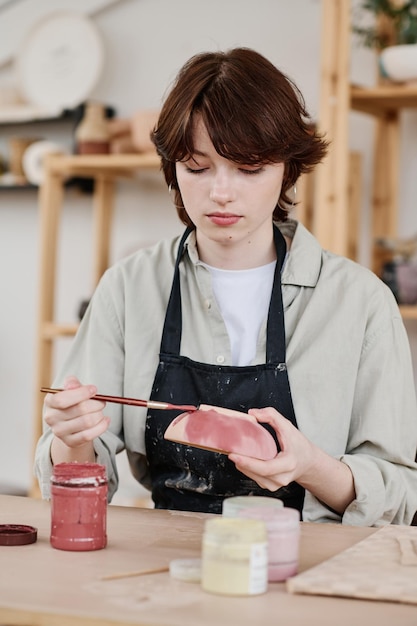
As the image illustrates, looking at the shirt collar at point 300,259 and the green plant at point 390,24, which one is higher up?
the green plant at point 390,24

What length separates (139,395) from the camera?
6.51 feet

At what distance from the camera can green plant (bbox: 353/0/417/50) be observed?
3324 mm

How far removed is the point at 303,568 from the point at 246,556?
0.56 feet

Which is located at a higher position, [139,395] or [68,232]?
[68,232]

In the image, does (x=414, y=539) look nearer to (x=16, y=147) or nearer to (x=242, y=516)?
(x=242, y=516)

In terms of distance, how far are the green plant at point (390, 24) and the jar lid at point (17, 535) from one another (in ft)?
7.71

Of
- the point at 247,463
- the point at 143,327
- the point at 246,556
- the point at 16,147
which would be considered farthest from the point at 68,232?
the point at 246,556

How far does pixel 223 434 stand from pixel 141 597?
36 cm

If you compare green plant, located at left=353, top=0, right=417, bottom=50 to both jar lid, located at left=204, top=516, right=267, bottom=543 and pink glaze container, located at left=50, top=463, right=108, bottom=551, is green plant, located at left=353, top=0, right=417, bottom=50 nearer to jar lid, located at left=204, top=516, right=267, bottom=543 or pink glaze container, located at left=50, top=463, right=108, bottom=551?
pink glaze container, located at left=50, top=463, right=108, bottom=551

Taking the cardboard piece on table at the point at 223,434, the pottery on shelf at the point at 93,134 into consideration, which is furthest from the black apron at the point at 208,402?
the pottery on shelf at the point at 93,134

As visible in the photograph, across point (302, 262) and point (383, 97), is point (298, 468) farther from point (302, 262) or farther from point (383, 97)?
point (383, 97)

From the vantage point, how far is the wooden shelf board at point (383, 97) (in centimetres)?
332

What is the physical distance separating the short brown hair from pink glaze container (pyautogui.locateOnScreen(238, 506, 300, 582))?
71cm

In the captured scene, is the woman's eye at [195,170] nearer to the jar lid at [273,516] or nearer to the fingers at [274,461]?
the fingers at [274,461]
